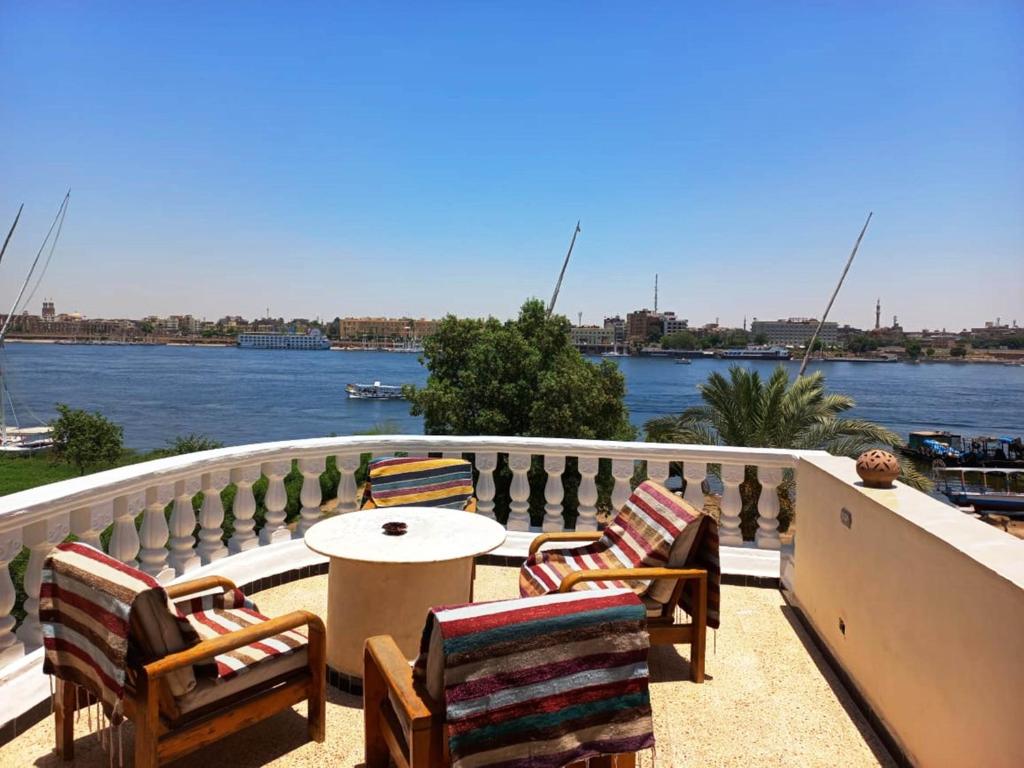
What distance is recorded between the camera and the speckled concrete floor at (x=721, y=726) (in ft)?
8.20

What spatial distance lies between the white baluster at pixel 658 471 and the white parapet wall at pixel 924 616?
1.30 m

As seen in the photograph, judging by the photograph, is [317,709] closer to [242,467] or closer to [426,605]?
[426,605]

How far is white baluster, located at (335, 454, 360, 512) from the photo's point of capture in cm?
487

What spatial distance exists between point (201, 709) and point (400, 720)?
0.81 meters

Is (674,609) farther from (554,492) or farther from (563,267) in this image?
(563,267)

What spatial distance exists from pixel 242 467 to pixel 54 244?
23423 millimetres

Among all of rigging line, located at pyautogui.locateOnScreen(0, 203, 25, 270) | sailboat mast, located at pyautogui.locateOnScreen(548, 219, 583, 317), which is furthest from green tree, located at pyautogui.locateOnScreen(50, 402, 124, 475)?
sailboat mast, located at pyautogui.locateOnScreen(548, 219, 583, 317)

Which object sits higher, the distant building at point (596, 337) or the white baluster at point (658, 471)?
the distant building at point (596, 337)

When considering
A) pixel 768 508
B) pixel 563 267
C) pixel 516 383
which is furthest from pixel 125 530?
pixel 563 267

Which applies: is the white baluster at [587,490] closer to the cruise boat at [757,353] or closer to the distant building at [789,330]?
the cruise boat at [757,353]

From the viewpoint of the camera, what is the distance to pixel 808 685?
3.15m

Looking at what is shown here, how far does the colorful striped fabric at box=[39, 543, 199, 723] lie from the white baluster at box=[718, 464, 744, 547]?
3.76m

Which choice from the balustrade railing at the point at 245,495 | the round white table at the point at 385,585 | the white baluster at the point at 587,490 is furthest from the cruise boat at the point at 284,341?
the round white table at the point at 385,585

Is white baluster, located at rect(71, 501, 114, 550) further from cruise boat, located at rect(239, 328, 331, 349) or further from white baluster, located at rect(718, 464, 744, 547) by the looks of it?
cruise boat, located at rect(239, 328, 331, 349)
